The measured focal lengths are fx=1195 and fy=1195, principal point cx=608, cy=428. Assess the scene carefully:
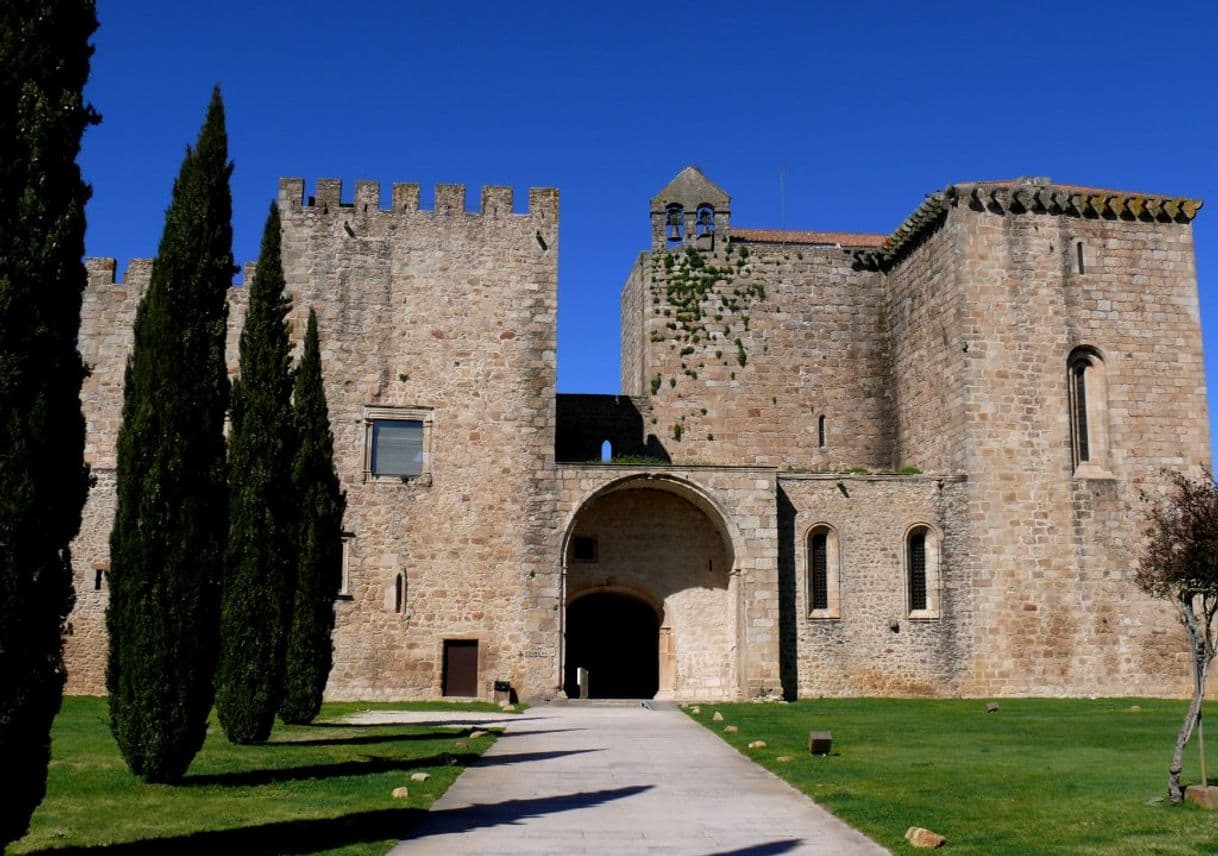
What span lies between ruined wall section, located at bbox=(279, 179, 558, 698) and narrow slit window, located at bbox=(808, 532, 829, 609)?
6206 millimetres

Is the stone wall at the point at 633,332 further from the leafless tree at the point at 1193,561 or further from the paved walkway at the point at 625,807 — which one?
the leafless tree at the point at 1193,561

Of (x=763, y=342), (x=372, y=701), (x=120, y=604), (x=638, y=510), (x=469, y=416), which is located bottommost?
(x=372, y=701)

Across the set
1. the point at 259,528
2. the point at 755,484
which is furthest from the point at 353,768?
the point at 755,484

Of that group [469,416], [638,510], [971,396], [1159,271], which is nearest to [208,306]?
[469,416]

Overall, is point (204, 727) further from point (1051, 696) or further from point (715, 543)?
point (1051, 696)

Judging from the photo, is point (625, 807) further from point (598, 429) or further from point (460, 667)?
point (598, 429)

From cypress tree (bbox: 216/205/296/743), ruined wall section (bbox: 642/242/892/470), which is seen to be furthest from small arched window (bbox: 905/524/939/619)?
cypress tree (bbox: 216/205/296/743)

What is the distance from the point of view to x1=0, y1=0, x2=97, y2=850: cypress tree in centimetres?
843

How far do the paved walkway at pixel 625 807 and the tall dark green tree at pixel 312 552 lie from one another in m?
4.55

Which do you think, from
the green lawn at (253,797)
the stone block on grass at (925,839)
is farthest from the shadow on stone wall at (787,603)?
the stone block on grass at (925,839)

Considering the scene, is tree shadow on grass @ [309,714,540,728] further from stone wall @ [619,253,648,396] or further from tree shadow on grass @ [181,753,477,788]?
stone wall @ [619,253,648,396]

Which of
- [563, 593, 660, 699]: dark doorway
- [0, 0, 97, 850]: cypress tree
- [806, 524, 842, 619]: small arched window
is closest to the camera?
[0, 0, 97, 850]: cypress tree

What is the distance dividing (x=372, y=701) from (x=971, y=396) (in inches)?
605

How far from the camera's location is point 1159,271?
29.4 meters
